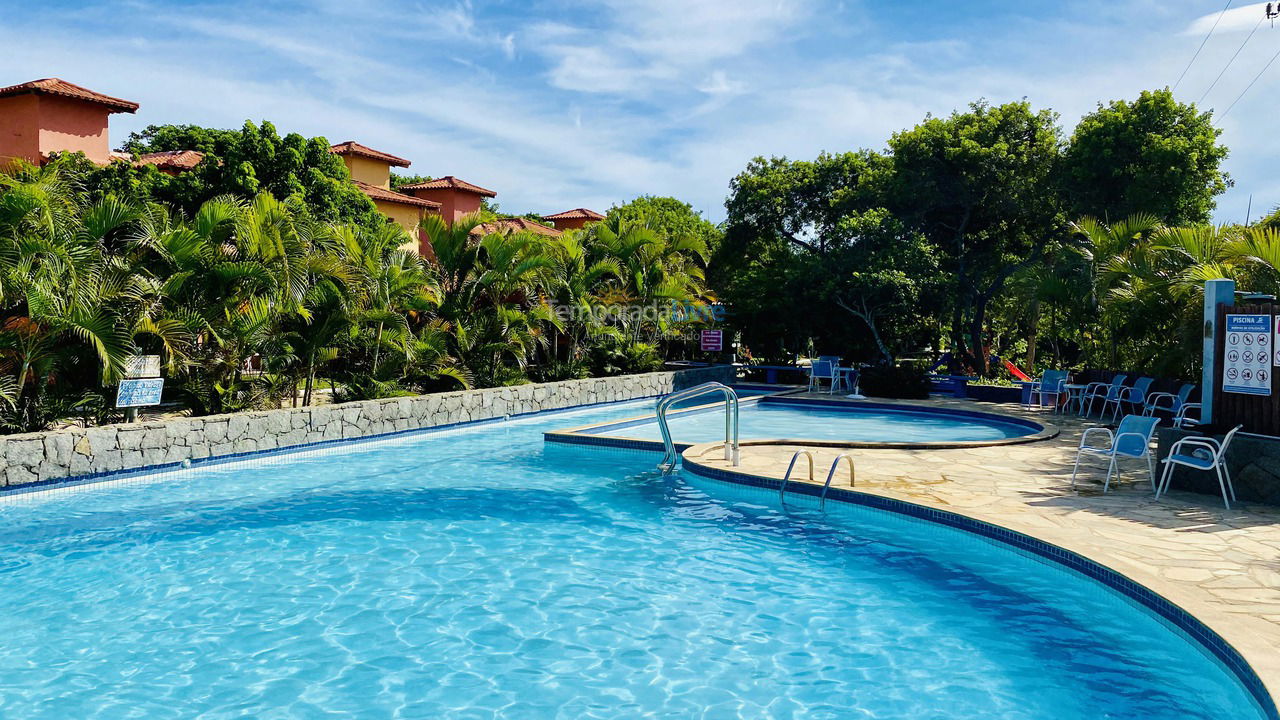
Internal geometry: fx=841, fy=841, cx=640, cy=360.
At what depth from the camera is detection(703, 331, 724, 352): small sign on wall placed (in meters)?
24.3

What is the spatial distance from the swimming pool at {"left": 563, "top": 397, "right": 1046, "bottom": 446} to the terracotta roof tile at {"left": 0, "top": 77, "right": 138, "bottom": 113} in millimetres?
24582

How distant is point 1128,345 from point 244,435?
56.8 ft

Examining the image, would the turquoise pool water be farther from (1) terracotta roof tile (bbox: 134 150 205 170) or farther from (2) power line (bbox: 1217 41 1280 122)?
(1) terracotta roof tile (bbox: 134 150 205 170)

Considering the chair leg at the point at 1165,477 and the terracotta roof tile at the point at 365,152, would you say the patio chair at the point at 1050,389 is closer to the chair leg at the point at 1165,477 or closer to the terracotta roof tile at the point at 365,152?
the chair leg at the point at 1165,477

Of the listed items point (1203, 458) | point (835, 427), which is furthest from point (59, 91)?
point (1203, 458)

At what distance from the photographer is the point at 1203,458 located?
8.16 m

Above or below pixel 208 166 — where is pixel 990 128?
above

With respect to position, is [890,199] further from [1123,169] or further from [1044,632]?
[1044,632]

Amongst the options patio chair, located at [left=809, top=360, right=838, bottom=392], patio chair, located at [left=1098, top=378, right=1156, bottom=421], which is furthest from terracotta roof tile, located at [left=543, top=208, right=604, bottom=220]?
patio chair, located at [left=1098, top=378, right=1156, bottom=421]

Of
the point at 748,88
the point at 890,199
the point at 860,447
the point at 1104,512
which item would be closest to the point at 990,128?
the point at 890,199

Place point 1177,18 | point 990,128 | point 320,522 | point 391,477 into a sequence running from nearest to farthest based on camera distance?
point 320,522, point 391,477, point 1177,18, point 990,128

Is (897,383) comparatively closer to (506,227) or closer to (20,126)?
(506,227)

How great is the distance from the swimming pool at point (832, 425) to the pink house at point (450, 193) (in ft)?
73.2

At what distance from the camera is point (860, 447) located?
1189 cm
